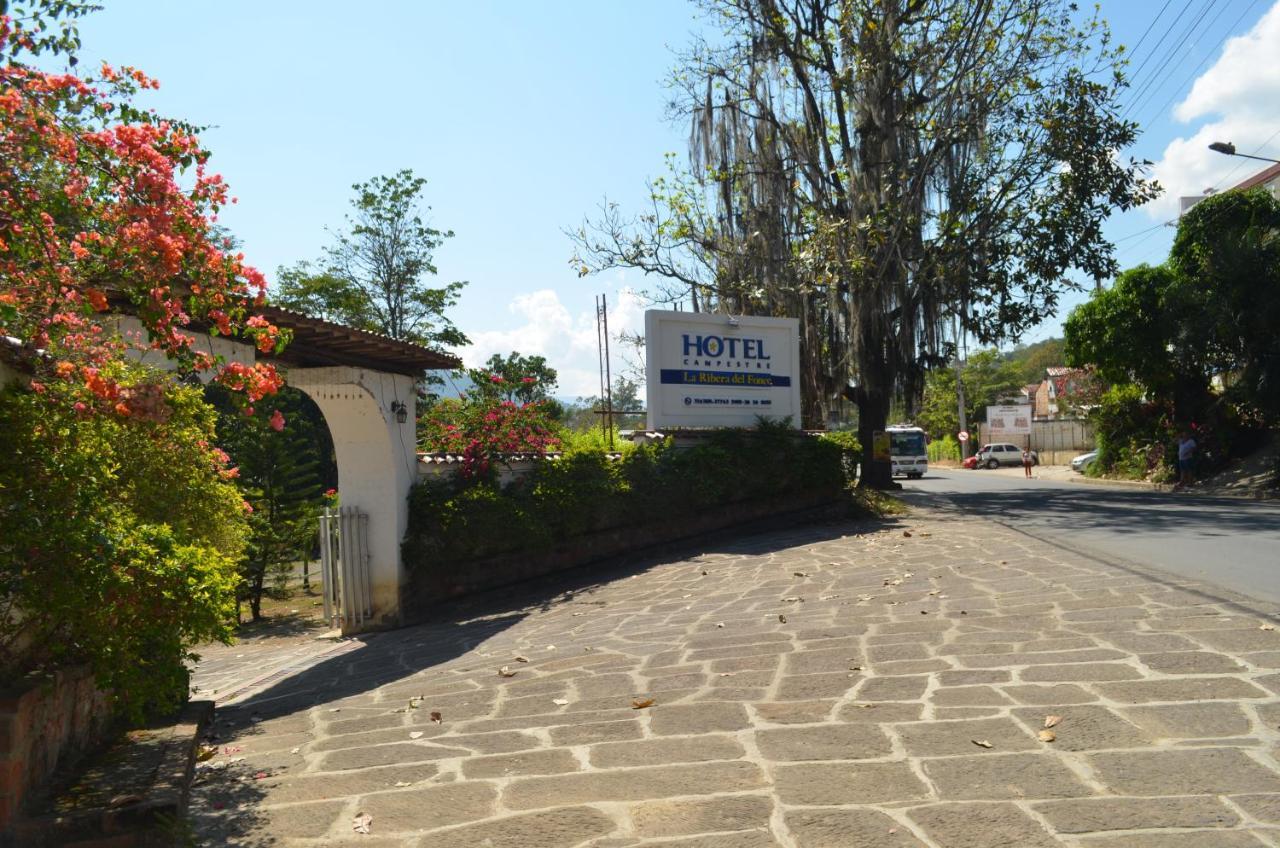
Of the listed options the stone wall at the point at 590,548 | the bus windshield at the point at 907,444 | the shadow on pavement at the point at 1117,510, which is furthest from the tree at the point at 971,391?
the stone wall at the point at 590,548

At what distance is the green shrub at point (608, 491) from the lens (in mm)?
11148

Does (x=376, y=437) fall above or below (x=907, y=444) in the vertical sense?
above

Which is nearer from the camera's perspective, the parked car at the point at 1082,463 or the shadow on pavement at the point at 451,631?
the shadow on pavement at the point at 451,631

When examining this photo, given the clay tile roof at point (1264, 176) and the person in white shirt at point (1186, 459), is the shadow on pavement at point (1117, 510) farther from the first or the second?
the clay tile roof at point (1264, 176)

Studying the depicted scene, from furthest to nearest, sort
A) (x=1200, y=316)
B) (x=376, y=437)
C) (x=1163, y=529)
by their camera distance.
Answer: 1. (x=1200, y=316)
2. (x=1163, y=529)
3. (x=376, y=437)

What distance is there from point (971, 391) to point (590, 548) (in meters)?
57.4

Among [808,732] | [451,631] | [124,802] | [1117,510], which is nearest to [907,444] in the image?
[1117,510]

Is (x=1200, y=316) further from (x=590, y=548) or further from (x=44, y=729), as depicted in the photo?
(x=44, y=729)

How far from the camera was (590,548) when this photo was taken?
42.9ft

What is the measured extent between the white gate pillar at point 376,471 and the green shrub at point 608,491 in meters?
0.27

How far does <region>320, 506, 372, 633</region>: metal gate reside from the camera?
35.0 feet

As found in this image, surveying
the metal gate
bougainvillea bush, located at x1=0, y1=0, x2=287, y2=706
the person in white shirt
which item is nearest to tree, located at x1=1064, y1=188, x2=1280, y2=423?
the person in white shirt

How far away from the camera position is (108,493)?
499cm

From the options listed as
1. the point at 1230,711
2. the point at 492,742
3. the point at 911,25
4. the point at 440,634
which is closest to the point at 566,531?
the point at 440,634
